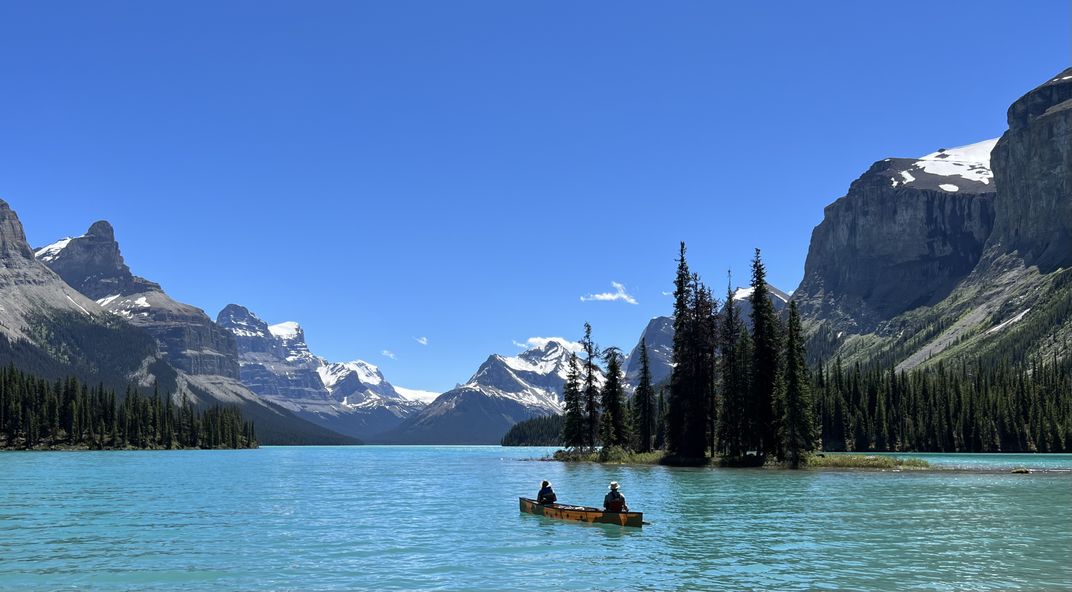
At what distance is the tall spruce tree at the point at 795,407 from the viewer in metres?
86.4

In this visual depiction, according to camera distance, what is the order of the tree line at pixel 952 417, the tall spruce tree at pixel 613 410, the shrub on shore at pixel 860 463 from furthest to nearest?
the tree line at pixel 952 417, the tall spruce tree at pixel 613 410, the shrub on shore at pixel 860 463

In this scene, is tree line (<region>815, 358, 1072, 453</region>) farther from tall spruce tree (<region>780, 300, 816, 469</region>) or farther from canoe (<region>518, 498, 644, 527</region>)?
canoe (<region>518, 498, 644, 527</region>)

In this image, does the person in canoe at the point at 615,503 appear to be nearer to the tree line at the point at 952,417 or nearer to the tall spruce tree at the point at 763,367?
the tall spruce tree at the point at 763,367

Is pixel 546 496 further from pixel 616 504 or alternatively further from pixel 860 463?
pixel 860 463

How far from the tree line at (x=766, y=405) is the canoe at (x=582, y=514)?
45880 mm

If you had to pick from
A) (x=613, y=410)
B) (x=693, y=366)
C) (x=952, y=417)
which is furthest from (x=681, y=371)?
(x=952, y=417)

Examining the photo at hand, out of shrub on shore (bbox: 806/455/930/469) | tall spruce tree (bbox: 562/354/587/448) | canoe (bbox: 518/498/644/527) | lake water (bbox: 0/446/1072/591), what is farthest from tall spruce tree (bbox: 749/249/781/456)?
canoe (bbox: 518/498/644/527)

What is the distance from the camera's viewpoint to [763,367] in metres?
91.9

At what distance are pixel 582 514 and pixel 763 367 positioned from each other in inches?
2080

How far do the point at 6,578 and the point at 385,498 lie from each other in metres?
36.9

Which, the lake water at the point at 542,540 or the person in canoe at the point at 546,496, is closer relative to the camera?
the lake water at the point at 542,540

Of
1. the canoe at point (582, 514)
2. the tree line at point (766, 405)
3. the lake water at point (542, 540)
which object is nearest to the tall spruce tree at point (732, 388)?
the tree line at point (766, 405)

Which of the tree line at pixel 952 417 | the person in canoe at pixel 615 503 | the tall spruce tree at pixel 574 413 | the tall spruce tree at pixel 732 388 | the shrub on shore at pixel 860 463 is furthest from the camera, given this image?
the tree line at pixel 952 417

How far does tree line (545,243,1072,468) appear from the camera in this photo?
301 feet
